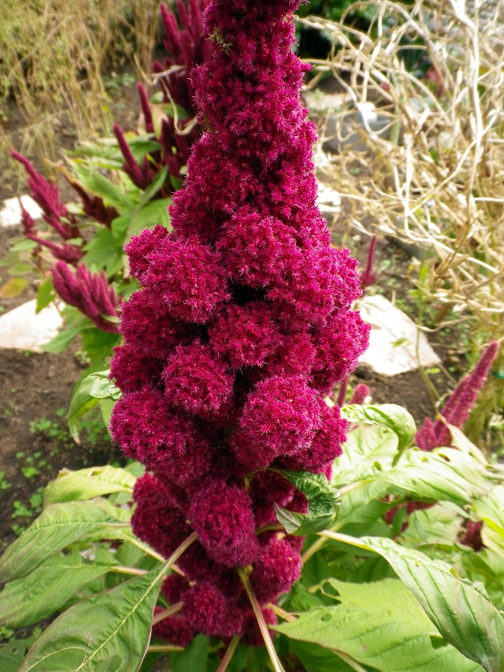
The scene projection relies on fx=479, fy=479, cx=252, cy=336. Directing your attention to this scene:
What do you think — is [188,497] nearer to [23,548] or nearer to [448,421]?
[23,548]

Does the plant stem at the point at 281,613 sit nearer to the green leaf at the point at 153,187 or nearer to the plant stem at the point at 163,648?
the plant stem at the point at 163,648

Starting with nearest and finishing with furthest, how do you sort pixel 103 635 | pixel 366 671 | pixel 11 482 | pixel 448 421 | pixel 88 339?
pixel 103 635
pixel 366 671
pixel 448 421
pixel 88 339
pixel 11 482

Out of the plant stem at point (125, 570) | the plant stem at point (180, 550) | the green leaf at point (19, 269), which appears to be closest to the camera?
the plant stem at point (180, 550)

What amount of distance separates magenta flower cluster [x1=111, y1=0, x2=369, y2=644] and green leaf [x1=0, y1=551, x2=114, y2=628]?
0.40 meters

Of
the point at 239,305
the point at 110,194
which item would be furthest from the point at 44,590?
the point at 110,194

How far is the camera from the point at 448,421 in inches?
50.5

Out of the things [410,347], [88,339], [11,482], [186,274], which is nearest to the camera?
[186,274]

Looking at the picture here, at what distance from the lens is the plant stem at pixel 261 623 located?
35.6 inches

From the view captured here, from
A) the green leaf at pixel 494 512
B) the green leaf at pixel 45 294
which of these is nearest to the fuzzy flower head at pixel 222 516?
the green leaf at pixel 494 512

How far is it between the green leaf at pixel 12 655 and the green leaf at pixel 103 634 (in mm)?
202

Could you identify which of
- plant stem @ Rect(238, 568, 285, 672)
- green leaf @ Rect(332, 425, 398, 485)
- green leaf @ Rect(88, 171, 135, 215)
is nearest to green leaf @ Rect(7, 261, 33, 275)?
green leaf @ Rect(88, 171, 135, 215)

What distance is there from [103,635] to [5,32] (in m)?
3.51

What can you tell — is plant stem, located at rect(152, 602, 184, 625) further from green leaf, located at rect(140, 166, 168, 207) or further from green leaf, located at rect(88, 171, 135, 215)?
green leaf, located at rect(88, 171, 135, 215)

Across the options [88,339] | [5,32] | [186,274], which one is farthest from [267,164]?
[5,32]
